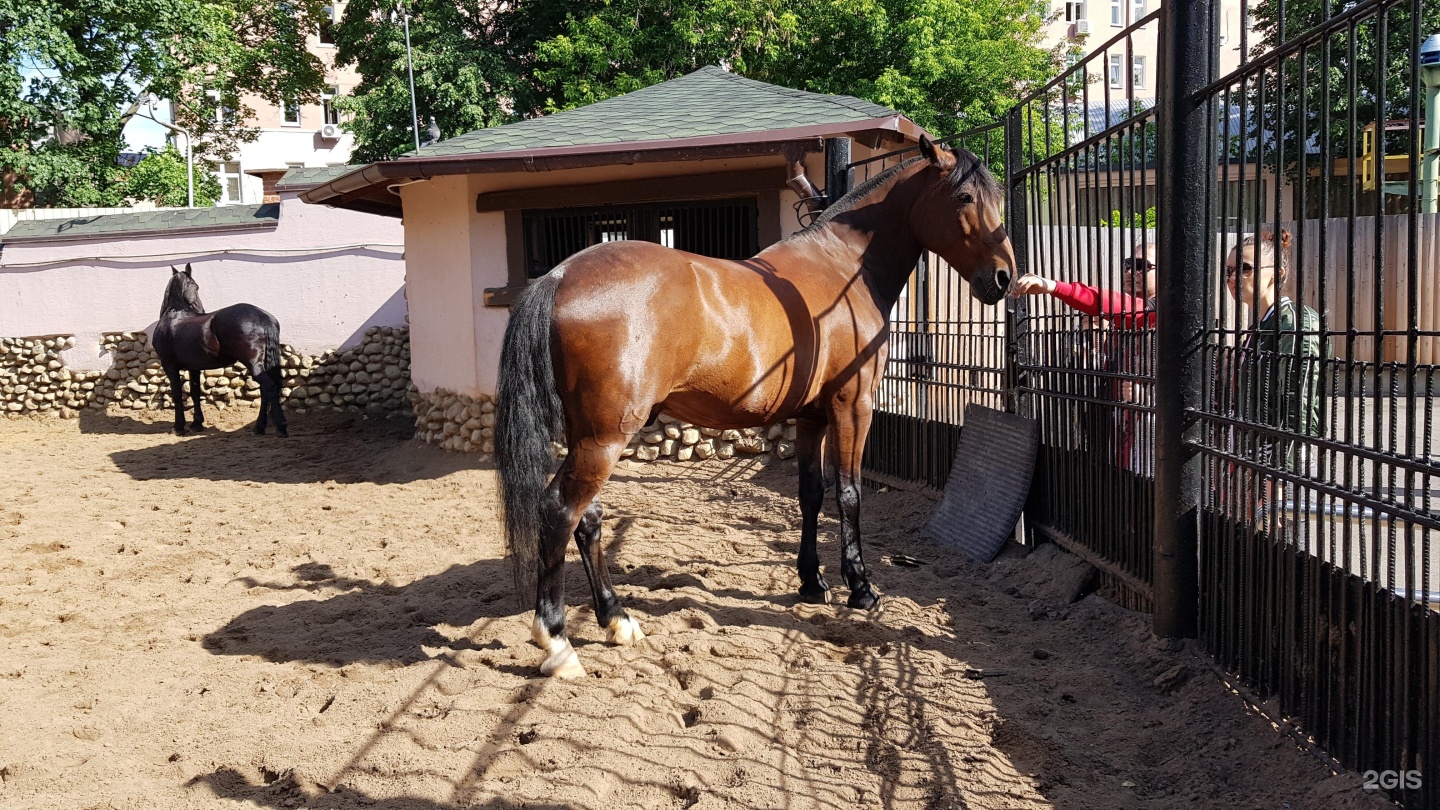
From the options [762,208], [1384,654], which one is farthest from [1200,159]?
[762,208]

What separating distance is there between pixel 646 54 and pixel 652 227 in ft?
33.2

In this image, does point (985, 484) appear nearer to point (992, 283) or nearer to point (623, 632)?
point (992, 283)

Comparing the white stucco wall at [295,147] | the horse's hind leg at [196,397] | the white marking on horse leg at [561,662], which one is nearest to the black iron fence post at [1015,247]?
the white marking on horse leg at [561,662]

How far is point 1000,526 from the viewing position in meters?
5.55

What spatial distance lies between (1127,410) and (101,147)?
25.4 m

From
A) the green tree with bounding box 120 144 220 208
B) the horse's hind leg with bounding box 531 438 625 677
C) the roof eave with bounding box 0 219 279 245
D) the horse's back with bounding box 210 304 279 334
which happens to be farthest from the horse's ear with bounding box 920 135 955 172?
the green tree with bounding box 120 144 220 208

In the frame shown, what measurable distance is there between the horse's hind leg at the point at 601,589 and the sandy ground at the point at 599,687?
12 cm

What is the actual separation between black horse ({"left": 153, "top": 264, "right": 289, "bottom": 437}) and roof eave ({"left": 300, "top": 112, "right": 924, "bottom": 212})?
15.3ft

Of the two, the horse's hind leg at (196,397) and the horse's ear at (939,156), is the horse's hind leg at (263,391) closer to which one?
the horse's hind leg at (196,397)

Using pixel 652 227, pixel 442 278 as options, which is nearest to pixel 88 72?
pixel 442 278

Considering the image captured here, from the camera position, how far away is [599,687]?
145 inches

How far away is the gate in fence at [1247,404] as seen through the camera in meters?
2.43

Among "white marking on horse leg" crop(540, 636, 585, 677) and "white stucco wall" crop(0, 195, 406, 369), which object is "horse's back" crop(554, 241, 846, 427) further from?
"white stucco wall" crop(0, 195, 406, 369)

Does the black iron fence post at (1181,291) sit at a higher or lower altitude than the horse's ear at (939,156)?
lower
